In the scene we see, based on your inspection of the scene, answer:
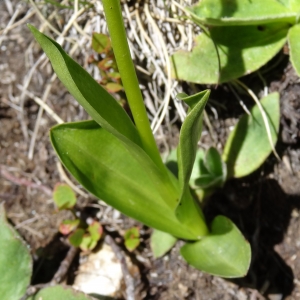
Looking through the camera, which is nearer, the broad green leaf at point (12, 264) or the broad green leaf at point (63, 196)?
the broad green leaf at point (12, 264)

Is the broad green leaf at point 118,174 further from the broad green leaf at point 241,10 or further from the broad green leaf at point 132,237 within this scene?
the broad green leaf at point 241,10

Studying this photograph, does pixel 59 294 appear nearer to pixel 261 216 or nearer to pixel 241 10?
pixel 261 216

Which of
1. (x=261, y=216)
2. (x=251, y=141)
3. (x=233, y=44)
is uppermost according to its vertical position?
(x=233, y=44)

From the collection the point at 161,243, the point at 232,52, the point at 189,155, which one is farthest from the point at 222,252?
the point at 232,52

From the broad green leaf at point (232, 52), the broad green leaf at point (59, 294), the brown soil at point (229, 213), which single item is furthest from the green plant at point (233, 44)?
the broad green leaf at point (59, 294)

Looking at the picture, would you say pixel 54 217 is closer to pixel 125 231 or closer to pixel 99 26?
pixel 125 231

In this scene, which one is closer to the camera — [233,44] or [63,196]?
[233,44]

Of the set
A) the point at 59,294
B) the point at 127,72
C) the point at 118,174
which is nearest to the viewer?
the point at 127,72
